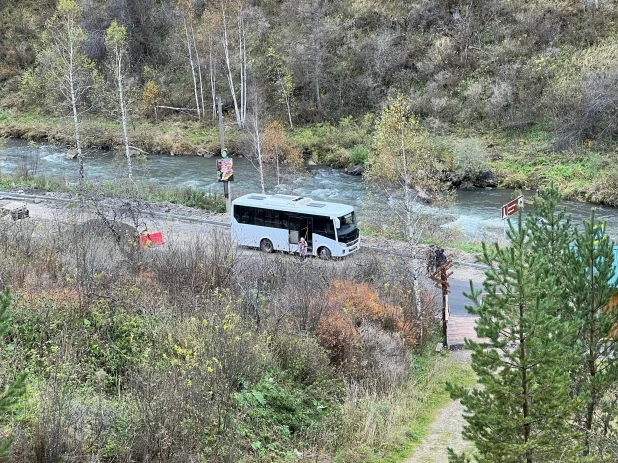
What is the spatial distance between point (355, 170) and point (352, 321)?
28471mm

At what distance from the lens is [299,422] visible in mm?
11227

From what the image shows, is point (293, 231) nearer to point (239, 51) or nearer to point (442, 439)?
point (442, 439)

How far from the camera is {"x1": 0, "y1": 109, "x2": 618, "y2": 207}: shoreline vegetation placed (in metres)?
38.0

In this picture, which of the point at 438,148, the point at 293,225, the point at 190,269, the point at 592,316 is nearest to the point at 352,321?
the point at 190,269

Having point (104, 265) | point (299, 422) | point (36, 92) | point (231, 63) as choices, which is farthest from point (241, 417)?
point (36, 92)

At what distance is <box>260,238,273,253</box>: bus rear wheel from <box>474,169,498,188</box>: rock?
17234 mm

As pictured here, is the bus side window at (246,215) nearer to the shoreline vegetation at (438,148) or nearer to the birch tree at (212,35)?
the shoreline vegetation at (438,148)

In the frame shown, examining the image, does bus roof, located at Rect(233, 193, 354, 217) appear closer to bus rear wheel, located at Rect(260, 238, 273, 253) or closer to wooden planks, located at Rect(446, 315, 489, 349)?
bus rear wheel, located at Rect(260, 238, 273, 253)

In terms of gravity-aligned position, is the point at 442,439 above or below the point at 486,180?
below

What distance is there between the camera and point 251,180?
4025 cm

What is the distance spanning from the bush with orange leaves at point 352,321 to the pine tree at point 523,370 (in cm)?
589

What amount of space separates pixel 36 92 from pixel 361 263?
1870 inches

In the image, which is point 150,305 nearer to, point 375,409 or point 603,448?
point 375,409

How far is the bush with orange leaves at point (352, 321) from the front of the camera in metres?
13.8
